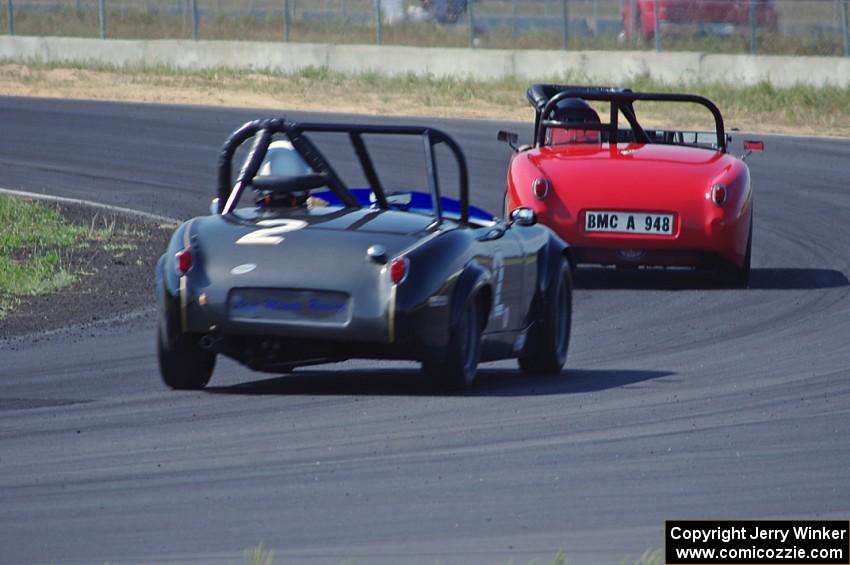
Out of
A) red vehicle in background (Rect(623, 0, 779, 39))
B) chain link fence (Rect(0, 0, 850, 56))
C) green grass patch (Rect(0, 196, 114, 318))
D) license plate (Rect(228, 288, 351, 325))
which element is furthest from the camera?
red vehicle in background (Rect(623, 0, 779, 39))

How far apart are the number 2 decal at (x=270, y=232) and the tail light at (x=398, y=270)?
0.53 metres

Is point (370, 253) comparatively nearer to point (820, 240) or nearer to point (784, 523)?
point (784, 523)

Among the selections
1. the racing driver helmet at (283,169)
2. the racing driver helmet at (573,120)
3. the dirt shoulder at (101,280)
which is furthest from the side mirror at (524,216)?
the racing driver helmet at (573,120)

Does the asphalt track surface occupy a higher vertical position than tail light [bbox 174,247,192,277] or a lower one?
lower

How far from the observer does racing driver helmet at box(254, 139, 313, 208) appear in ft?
28.9

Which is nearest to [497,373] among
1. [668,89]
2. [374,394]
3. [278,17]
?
[374,394]

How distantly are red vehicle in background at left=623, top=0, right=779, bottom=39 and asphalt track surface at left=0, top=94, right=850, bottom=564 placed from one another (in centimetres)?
2237

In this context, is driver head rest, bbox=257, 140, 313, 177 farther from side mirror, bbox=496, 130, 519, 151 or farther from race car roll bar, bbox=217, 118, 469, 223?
side mirror, bbox=496, 130, 519, 151

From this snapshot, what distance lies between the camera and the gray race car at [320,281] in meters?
8.04

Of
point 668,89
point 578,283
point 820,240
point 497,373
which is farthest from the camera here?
point 668,89

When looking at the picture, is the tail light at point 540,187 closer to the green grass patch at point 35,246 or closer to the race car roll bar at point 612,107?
the race car roll bar at point 612,107

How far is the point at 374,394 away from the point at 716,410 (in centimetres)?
155

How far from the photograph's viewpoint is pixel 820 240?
16078 millimetres

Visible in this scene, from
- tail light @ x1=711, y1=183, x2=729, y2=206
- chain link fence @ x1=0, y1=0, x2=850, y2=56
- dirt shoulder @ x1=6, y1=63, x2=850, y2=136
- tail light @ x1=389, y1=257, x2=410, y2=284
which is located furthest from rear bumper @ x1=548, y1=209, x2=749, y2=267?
chain link fence @ x1=0, y1=0, x2=850, y2=56
